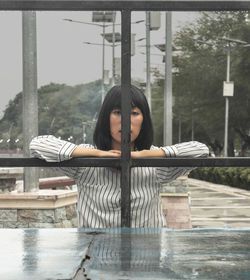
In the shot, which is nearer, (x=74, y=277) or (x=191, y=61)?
(x=74, y=277)

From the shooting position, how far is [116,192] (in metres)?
2.77

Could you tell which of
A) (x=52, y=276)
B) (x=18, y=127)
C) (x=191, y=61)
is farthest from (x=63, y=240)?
(x=191, y=61)

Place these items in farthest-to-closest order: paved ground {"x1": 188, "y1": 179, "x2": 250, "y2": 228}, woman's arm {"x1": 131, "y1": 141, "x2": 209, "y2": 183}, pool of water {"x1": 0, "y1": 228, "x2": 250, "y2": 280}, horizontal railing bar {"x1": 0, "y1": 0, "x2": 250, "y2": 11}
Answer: paved ground {"x1": 188, "y1": 179, "x2": 250, "y2": 228}, woman's arm {"x1": 131, "y1": 141, "x2": 209, "y2": 183}, horizontal railing bar {"x1": 0, "y1": 0, "x2": 250, "y2": 11}, pool of water {"x1": 0, "y1": 228, "x2": 250, "y2": 280}

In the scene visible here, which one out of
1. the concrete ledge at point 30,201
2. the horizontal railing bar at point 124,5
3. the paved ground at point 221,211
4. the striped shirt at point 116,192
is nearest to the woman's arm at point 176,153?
the striped shirt at point 116,192

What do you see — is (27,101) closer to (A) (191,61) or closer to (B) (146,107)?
(B) (146,107)

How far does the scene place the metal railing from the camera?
78.1 inches

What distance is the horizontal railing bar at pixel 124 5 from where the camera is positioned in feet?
6.49

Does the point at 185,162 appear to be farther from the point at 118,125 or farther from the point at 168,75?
the point at 168,75

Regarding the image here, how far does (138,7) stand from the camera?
2.00 metres

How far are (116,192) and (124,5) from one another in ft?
3.32

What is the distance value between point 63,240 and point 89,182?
1180 mm

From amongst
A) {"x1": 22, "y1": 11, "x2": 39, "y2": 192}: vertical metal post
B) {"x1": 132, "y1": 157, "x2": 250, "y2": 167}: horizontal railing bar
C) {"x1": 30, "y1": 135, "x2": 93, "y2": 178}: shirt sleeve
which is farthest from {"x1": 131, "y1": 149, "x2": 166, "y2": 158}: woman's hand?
{"x1": 22, "y1": 11, "x2": 39, "y2": 192}: vertical metal post

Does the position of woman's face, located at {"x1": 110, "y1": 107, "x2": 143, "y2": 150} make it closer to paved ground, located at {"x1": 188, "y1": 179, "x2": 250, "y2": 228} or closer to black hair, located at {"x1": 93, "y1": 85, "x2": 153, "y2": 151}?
black hair, located at {"x1": 93, "y1": 85, "x2": 153, "y2": 151}

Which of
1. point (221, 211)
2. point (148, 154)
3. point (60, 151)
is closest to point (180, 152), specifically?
point (148, 154)
